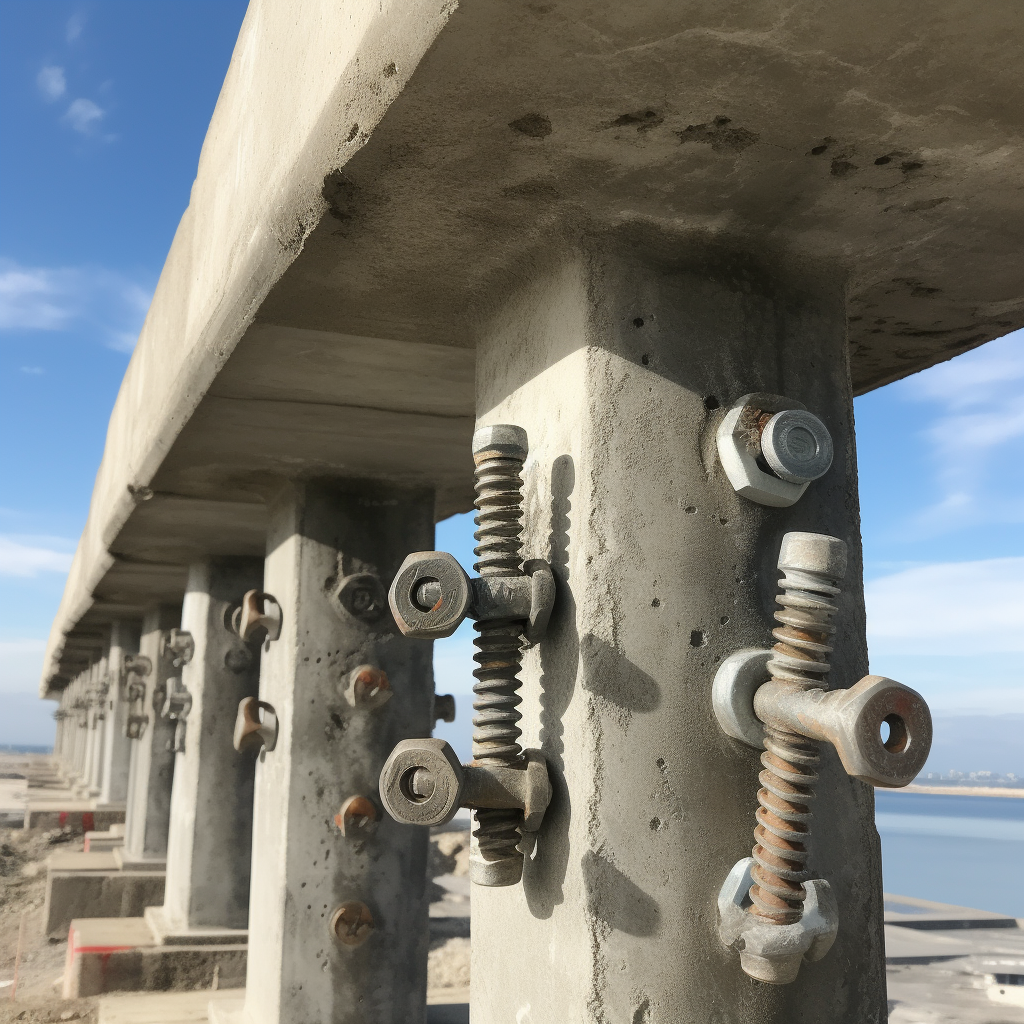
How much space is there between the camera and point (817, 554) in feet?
6.74

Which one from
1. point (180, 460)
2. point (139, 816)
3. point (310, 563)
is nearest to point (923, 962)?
point (139, 816)

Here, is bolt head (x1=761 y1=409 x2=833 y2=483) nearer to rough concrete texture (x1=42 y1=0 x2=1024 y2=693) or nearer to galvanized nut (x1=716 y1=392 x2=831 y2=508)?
galvanized nut (x1=716 y1=392 x2=831 y2=508)

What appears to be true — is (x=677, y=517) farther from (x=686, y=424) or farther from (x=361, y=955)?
(x=361, y=955)

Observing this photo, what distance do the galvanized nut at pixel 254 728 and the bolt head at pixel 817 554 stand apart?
373 cm

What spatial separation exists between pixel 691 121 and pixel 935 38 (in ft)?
1.51

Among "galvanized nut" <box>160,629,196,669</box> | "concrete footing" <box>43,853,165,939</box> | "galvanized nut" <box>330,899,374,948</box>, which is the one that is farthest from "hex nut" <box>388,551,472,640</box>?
"concrete footing" <box>43,853,165,939</box>

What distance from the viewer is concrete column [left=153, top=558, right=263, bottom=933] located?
7129 mm

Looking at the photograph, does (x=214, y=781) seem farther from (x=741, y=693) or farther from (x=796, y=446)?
(x=796, y=446)

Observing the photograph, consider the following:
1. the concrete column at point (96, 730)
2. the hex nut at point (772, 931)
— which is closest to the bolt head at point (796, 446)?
the hex nut at point (772, 931)

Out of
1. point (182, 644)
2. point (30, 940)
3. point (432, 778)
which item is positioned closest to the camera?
point (432, 778)

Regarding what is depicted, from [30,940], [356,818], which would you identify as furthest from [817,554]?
[30,940]

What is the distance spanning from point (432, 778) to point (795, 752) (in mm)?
746

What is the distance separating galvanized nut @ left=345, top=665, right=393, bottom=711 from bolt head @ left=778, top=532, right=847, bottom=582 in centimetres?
333

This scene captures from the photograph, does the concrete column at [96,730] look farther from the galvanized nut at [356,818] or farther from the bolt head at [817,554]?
the bolt head at [817,554]
